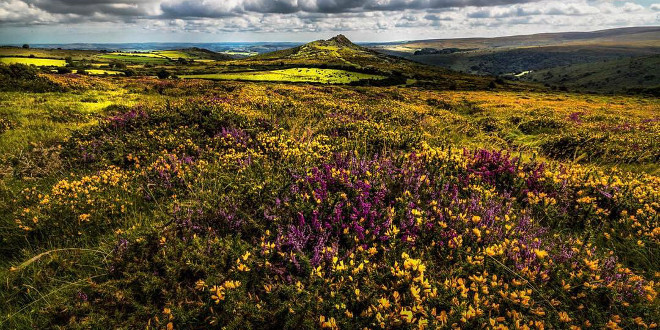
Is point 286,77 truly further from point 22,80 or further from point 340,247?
point 340,247

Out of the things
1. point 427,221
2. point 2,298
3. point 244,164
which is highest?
point 244,164

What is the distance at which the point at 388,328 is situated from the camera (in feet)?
8.28

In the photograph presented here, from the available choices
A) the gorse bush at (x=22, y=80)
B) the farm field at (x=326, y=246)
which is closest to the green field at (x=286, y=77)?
the gorse bush at (x=22, y=80)

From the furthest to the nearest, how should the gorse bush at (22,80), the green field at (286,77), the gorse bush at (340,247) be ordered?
the green field at (286,77), the gorse bush at (22,80), the gorse bush at (340,247)

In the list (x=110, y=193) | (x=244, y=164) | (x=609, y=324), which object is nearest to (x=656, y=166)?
(x=609, y=324)

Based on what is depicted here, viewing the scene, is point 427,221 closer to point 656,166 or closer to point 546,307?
point 546,307

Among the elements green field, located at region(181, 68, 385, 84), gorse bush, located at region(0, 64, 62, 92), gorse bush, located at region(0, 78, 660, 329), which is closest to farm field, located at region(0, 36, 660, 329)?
gorse bush, located at region(0, 78, 660, 329)

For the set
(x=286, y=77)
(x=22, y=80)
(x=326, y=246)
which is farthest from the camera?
(x=286, y=77)

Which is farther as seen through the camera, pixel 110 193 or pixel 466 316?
pixel 110 193

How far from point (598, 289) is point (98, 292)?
4983mm

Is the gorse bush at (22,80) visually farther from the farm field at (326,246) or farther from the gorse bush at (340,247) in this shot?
the gorse bush at (340,247)

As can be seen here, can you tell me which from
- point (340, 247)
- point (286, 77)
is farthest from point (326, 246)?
point (286, 77)

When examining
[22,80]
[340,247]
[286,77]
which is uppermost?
[286,77]

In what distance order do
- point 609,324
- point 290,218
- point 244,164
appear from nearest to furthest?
point 609,324 < point 290,218 < point 244,164
